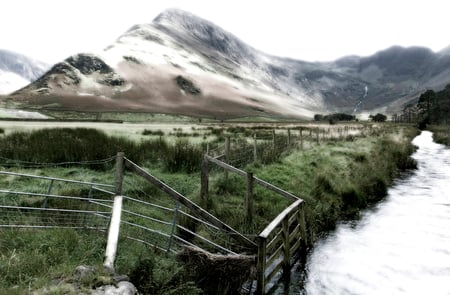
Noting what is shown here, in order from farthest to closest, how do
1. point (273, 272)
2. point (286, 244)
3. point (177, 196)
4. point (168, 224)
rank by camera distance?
point (286, 244)
point (273, 272)
point (168, 224)
point (177, 196)

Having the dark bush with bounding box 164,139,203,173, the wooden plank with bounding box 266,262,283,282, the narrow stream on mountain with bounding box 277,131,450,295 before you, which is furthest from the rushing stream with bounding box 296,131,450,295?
the dark bush with bounding box 164,139,203,173

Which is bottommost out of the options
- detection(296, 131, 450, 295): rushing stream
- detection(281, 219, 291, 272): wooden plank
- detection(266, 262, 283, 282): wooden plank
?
detection(296, 131, 450, 295): rushing stream

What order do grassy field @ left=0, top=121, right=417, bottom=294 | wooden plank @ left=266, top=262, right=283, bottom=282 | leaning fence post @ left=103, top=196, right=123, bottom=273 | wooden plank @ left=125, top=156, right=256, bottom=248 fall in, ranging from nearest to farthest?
leaning fence post @ left=103, top=196, right=123, bottom=273 < grassy field @ left=0, top=121, right=417, bottom=294 < wooden plank @ left=125, top=156, right=256, bottom=248 < wooden plank @ left=266, top=262, right=283, bottom=282

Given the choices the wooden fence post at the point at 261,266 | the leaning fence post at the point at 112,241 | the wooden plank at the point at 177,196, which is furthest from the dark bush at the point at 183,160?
the leaning fence post at the point at 112,241

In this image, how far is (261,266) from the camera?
7559 mm

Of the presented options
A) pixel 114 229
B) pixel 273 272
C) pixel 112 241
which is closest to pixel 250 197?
pixel 273 272

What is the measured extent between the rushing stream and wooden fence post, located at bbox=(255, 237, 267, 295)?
1.28m

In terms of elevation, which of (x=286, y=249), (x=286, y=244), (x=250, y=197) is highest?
(x=250, y=197)

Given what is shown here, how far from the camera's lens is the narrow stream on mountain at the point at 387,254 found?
897cm

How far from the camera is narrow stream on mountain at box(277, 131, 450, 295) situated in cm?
897

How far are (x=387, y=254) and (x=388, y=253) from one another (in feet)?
0.30

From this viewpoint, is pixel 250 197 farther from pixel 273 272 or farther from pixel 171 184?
pixel 171 184

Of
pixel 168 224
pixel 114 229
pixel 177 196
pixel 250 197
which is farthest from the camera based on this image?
pixel 250 197

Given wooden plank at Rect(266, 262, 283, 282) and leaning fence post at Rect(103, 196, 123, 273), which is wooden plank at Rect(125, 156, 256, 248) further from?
wooden plank at Rect(266, 262, 283, 282)
